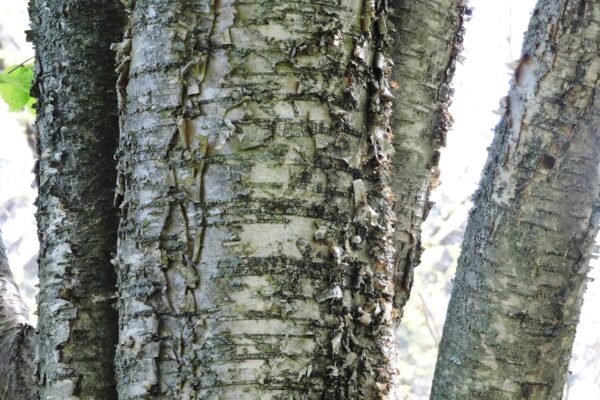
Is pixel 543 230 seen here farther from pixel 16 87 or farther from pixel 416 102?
pixel 16 87

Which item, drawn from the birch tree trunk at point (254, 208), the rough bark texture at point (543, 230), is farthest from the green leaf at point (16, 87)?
the rough bark texture at point (543, 230)

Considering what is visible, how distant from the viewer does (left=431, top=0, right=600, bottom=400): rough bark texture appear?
4.69 feet

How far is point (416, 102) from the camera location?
1596 mm

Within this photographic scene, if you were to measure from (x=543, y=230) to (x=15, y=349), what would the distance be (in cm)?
124

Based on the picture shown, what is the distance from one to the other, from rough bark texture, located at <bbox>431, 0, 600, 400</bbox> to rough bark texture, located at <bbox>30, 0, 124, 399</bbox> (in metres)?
0.75

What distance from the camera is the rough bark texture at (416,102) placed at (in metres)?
1.57

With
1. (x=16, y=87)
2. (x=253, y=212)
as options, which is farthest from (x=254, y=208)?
(x=16, y=87)

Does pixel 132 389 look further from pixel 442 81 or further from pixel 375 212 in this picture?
pixel 442 81

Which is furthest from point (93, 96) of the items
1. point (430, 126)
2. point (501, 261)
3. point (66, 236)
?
point (501, 261)

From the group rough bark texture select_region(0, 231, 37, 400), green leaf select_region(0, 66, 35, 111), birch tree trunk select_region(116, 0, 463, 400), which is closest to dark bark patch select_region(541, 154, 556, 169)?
birch tree trunk select_region(116, 0, 463, 400)

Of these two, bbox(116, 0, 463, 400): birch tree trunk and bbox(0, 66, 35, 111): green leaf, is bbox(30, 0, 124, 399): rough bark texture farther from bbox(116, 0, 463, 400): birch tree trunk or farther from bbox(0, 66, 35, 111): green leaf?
bbox(0, 66, 35, 111): green leaf

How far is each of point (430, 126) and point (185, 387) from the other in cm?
90

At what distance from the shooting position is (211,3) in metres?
1.09

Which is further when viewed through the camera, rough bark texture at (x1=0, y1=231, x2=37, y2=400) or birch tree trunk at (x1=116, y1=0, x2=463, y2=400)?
rough bark texture at (x1=0, y1=231, x2=37, y2=400)
